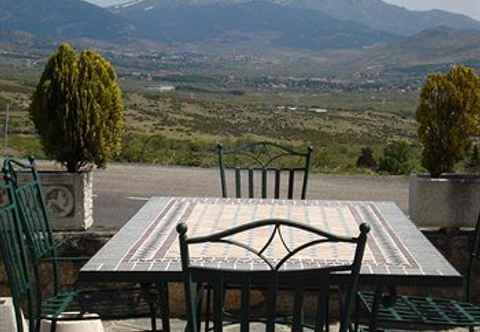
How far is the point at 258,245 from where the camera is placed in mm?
3900

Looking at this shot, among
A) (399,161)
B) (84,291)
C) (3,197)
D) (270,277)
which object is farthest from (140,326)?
(399,161)

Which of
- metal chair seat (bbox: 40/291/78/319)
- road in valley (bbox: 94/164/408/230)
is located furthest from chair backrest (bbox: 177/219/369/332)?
road in valley (bbox: 94/164/408/230)

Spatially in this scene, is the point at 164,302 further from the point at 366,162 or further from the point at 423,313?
the point at 366,162

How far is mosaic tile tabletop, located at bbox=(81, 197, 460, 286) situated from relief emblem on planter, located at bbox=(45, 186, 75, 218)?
1.73 meters

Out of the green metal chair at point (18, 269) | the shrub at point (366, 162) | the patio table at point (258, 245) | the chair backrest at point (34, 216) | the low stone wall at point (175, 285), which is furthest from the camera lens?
the shrub at point (366, 162)

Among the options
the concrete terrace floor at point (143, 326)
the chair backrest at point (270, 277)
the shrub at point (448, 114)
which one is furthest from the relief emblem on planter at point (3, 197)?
the shrub at point (448, 114)

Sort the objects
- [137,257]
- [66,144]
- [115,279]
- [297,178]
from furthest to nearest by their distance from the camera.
A: [297,178], [66,144], [137,257], [115,279]

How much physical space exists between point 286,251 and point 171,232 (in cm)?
60

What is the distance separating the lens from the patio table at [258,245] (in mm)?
3418

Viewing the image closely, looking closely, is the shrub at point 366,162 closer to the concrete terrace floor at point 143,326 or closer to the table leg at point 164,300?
the concrete terrace floor at point 143,326

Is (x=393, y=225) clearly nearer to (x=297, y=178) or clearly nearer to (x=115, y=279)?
(x=115, y=279)

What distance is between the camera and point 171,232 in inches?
164

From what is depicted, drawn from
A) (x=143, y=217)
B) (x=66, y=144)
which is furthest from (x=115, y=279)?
(x=66, y=144)

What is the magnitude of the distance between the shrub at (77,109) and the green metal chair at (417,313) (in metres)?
2.63
